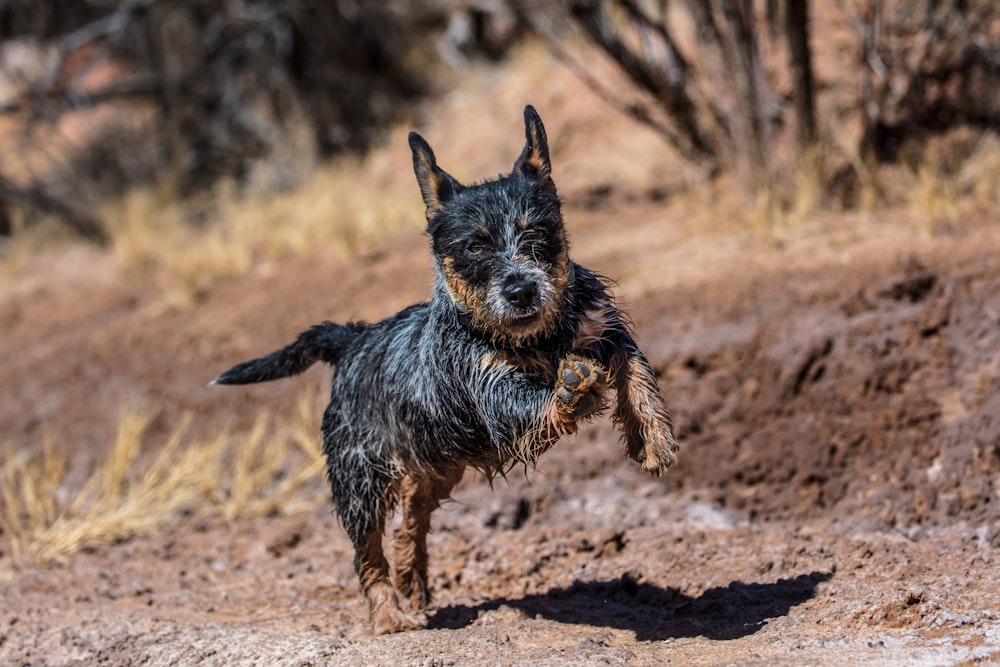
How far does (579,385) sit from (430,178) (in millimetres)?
1130

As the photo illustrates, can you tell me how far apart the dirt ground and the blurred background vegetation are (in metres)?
2.01

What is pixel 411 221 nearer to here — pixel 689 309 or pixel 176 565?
pixel 689 309

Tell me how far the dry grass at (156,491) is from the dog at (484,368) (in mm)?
2115

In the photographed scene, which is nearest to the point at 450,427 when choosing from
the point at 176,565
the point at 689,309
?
the point at 176,565

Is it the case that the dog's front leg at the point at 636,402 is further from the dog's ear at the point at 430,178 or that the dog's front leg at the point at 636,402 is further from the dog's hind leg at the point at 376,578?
the dog's hind leg at the point at 376,578

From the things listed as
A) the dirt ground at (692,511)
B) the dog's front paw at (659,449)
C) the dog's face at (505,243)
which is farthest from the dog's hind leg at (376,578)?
the dog's front paw at (659,449)

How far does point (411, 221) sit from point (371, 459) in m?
7.34

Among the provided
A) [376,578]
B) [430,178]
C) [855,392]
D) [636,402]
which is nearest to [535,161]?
[430,178]

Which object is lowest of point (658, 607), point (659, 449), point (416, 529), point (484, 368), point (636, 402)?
point (658, 607)

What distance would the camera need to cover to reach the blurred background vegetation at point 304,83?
33.4 ft

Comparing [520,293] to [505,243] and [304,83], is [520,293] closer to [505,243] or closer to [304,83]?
[505,243]

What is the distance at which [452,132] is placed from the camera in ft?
49.9

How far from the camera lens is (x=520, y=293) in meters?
3.97

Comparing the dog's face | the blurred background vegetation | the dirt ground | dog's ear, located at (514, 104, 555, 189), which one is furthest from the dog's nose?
the blurred background vegetation
